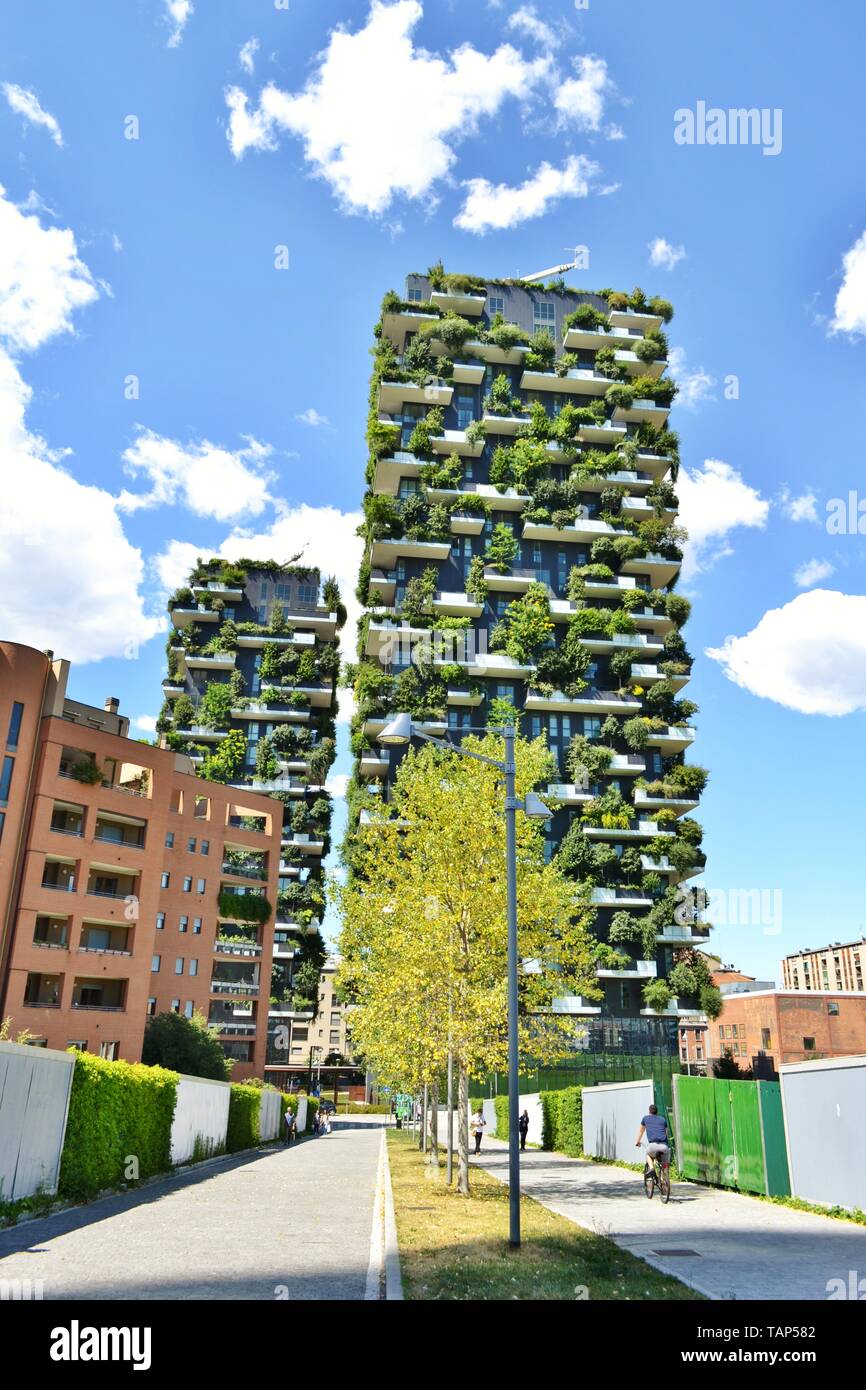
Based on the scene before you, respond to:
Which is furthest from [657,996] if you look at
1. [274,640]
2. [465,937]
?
[465,937]

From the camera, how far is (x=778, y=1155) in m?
19.9

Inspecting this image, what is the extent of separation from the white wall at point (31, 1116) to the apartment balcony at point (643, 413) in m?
70.9

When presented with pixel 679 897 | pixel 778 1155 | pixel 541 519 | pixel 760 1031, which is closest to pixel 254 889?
pixel 679 897

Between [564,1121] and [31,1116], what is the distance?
25875 millimetres

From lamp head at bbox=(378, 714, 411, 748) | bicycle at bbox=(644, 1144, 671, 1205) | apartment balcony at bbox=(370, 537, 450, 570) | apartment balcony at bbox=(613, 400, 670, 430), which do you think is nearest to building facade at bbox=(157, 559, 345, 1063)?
apartment balcony at bbox=(370, 537, 450, 570)

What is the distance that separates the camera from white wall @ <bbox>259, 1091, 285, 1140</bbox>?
146 ft

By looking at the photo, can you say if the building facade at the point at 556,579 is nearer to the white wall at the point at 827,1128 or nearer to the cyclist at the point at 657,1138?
the cyclist at the point at 657,1138

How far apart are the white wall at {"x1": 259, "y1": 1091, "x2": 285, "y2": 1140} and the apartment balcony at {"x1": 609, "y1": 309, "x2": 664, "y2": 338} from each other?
64542mm

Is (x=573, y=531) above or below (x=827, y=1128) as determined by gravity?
above

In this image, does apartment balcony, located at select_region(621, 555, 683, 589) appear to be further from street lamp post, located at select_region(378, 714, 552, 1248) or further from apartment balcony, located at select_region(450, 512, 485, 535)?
street lamp post, located at select_region(378, 714, 552, 1248)

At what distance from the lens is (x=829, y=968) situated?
4756 inches

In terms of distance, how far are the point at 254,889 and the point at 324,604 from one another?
31206mm

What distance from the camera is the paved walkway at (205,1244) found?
34.4 feet

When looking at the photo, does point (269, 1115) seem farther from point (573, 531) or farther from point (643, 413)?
point (643, 413)
